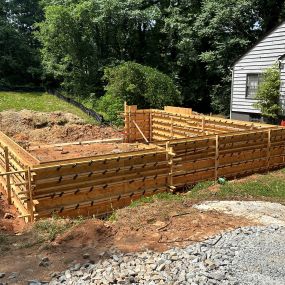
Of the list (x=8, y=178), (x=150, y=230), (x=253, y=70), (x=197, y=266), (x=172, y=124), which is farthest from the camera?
(x=253, y=70)

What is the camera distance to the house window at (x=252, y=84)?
1932 cm

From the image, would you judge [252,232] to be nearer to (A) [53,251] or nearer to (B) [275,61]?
(A) [53,251]

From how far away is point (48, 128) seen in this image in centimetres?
2150

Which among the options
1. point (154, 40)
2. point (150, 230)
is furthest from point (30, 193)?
point (154, 40)

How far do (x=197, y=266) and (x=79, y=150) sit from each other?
42.0ft

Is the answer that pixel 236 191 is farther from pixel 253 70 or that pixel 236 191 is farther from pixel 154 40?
pixel 154 40

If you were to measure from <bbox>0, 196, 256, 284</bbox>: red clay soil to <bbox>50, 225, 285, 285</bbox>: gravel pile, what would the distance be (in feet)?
0.98

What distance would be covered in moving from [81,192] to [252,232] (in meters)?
3.97

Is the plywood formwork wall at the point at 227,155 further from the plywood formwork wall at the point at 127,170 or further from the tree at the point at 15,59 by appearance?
the tree at the point at 15,59

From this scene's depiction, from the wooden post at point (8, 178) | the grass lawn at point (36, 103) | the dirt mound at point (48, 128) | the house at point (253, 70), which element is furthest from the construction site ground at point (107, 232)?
the grass lawn at point (36, 103)

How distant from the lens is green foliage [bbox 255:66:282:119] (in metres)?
17.5

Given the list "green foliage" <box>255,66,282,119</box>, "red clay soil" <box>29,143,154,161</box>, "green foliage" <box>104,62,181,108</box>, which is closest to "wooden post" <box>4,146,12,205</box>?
"red clay soil" <box>29,143,154,161</box>

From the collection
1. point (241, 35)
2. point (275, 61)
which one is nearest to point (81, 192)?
point (275, 61)

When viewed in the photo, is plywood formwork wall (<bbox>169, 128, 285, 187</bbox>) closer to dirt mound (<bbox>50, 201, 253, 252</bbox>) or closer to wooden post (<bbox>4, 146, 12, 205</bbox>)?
dirt mound (<bbox>50, 201, 253, 252</bbox>)
